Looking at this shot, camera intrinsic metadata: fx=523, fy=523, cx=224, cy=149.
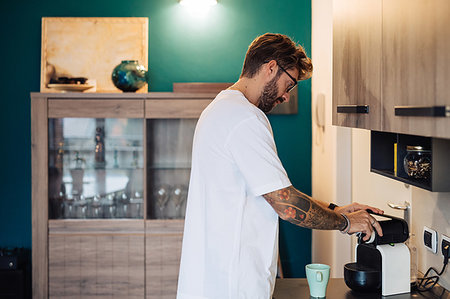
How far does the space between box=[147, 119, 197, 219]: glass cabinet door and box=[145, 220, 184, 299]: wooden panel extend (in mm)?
175

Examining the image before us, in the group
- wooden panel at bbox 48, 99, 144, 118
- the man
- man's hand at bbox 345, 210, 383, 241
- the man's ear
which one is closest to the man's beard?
the man's ear

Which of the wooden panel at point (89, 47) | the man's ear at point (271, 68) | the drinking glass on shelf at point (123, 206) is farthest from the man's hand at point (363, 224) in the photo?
the wooden panel at point (89, 47)

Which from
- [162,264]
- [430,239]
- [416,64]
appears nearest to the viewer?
[416,64]

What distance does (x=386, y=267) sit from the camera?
1.76 meters

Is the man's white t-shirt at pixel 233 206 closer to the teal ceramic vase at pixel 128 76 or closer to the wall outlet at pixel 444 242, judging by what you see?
the wall outlet at pixel 444 242

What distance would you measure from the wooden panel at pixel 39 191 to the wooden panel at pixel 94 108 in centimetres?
8

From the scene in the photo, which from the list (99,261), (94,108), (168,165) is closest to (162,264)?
(99,261)

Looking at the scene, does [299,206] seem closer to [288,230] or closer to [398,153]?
[398,153]

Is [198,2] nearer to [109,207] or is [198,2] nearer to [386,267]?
[109,207]

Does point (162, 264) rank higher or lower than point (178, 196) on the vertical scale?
lower

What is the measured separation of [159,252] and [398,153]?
2.11 m

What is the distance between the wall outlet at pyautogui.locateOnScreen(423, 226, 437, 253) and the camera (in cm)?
188

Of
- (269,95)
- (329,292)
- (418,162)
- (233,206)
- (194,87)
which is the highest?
(194,87)

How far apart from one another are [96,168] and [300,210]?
229 cm
